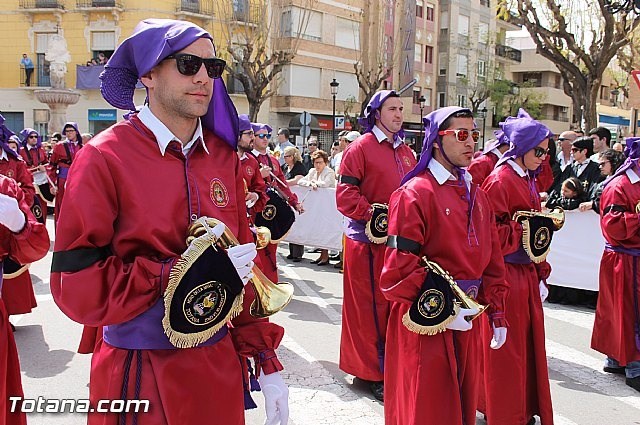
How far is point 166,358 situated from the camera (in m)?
2.33

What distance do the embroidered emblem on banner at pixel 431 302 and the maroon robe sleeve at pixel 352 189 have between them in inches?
73.0

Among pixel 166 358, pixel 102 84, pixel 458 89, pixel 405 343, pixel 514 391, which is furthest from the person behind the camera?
pixel 458 89

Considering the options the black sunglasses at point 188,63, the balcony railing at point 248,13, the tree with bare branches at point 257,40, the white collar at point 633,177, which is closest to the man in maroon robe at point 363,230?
the white collar at point 633,177

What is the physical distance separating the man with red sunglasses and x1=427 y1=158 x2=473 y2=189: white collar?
1.53 metres

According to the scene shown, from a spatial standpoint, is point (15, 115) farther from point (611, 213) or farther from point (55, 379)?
point (611, 213)

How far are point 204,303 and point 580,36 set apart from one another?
55.5ft

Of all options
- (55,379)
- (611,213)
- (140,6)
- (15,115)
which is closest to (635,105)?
(611,213)

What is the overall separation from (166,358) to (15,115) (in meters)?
35.8

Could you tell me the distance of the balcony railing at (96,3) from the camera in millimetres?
32812

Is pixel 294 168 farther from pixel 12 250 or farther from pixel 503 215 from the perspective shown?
pixel 12 250

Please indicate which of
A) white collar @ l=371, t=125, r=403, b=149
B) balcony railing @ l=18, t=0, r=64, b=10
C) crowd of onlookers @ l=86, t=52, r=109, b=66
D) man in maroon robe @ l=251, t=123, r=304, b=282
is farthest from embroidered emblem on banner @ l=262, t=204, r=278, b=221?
balcony railing @ l=18, t=0, r=64, b=10

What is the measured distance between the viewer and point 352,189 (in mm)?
5344

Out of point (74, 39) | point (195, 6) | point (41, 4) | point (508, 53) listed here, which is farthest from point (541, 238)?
point (508, 53)

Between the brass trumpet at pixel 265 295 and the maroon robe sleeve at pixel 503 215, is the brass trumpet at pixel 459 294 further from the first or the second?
the maroon robe sleeve at pixel 503 215
